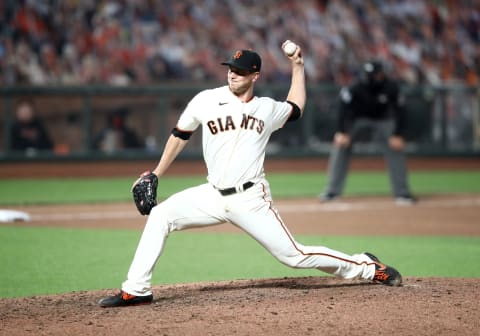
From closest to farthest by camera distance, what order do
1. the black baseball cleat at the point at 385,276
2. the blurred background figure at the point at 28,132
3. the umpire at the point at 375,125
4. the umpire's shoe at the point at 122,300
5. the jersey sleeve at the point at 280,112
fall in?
the umpire's shoe at the point at 122,300
the jersey sleeve at the point at 280,112
the black baseball cleat at the point at 385,276
the umpire at the point at 375,125
the blurred background figure at the point at 28,132

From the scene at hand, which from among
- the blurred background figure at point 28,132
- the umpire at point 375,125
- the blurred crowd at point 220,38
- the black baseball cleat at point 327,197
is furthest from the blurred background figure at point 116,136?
the umpire at point 375,125

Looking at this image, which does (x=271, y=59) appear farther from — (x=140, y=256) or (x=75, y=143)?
(x=140, y=256)

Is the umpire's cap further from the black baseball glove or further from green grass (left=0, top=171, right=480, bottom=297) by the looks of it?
the black baseball glove

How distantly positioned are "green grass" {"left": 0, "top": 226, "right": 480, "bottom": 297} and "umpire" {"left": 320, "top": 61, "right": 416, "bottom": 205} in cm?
304

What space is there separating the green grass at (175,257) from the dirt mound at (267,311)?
2.17 ft

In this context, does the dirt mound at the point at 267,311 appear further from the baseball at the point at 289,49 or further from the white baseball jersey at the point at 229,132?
the baseball at the point at 289,49

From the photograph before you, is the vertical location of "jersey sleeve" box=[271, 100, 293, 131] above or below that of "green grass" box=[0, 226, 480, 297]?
above

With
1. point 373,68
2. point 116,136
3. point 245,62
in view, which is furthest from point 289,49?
point 116,136

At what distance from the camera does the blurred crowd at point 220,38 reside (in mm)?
16719

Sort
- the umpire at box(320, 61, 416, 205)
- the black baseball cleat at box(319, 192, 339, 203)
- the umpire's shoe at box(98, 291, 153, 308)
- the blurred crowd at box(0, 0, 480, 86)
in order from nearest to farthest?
the umpire's shoe at box(98, 291, 153, 308) → the umpire at box(320, 61, 416, 205) → the black baseball cleat at box(319, 192, 339, 203) → the blurred crowd at box(0, 0, 480, 86)

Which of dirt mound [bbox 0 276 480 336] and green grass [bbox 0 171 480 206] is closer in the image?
dirt mound [bbox 0 276 480 336]

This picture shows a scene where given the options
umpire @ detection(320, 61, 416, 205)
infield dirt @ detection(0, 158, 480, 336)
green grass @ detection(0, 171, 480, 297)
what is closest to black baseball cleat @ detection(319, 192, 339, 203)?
umpire @ detection(320, 61, 416, 205)

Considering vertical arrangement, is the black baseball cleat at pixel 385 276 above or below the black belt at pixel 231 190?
below

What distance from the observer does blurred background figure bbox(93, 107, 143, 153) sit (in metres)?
16.1
